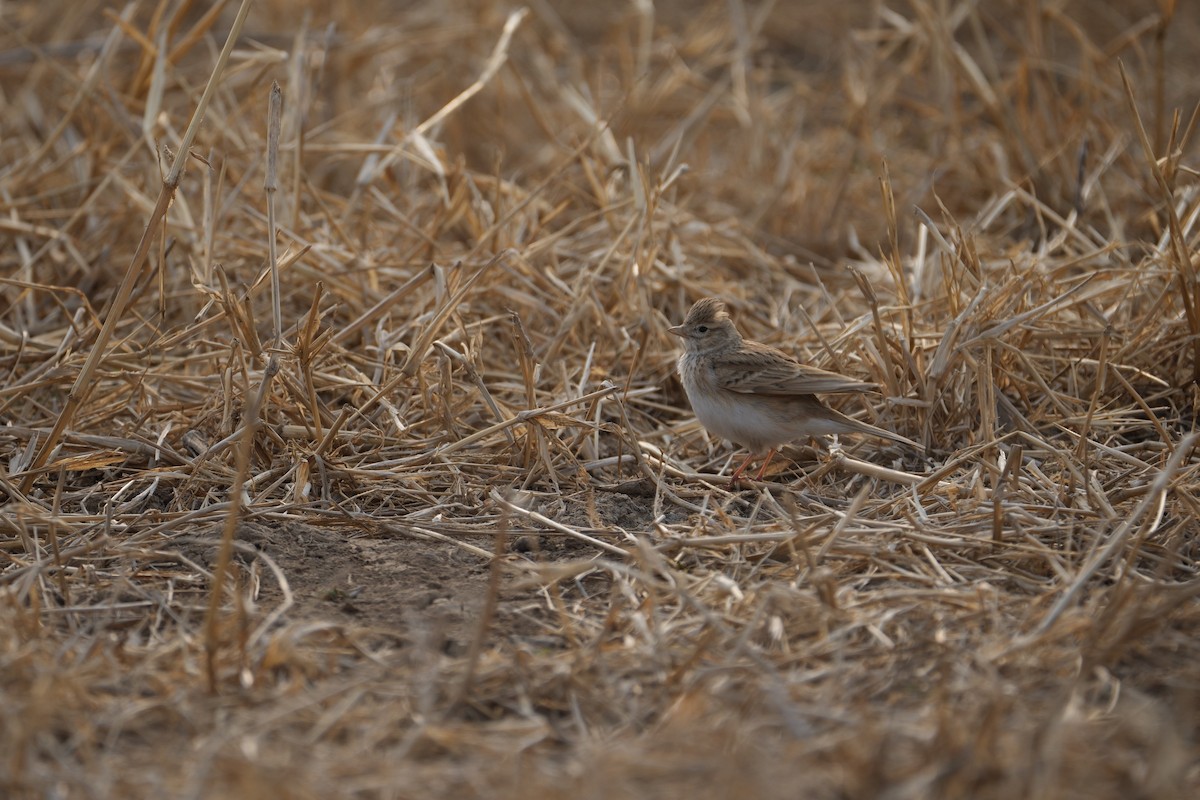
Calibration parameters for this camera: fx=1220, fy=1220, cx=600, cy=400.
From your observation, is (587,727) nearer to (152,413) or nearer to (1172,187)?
(152,413)

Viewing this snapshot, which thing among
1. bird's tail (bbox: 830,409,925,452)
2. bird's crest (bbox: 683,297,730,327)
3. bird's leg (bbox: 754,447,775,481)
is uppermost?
bird's crest (bbox: 683,297,730,327)

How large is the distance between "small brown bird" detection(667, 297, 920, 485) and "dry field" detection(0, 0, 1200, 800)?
20cm

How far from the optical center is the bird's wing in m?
4.92

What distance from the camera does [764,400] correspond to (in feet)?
16.2

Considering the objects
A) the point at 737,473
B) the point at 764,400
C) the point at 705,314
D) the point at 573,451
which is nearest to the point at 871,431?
the point at 764,400

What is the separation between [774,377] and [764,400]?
0.14 m

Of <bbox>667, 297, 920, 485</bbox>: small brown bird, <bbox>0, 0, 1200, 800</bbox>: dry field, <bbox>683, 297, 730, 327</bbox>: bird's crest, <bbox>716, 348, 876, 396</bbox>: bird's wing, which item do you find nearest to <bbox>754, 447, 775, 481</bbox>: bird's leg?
<bbox>667, 297, 920, 485</bbox>: small brown bird

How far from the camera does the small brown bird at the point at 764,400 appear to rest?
492 cm

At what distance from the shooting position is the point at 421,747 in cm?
301

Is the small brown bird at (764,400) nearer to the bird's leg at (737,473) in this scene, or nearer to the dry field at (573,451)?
the bird's leg at (737,473)

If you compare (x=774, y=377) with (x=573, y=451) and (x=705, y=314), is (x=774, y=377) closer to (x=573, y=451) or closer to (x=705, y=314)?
(x=705, y=314)

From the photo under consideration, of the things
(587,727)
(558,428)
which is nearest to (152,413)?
(558,428)

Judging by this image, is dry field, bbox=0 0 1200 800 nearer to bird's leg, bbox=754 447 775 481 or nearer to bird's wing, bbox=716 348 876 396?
bird's leg, bbox=754 447 775 481

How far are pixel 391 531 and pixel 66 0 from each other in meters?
6.63
